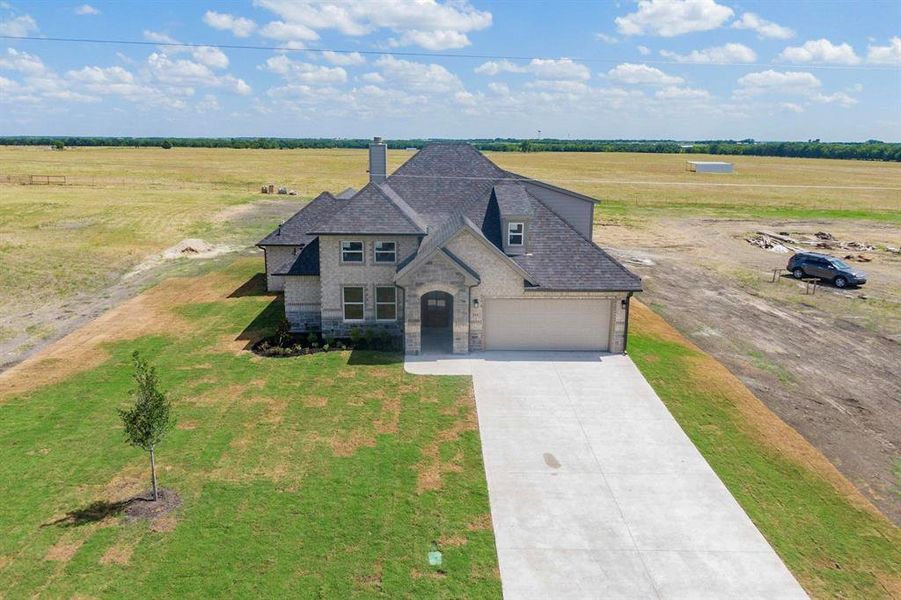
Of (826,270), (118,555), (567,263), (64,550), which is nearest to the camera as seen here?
(118,555)

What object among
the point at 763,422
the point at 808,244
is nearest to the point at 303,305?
the point at 763,422

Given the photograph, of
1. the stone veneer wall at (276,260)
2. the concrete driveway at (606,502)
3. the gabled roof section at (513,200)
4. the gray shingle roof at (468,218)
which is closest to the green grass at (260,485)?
the concrete driveway at (606,502)

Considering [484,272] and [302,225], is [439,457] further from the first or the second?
[302,225]

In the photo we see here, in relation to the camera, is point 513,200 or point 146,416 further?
point 513,200

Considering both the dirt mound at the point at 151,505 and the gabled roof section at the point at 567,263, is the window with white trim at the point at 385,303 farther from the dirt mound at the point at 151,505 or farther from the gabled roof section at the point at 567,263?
the dirt mound at the point at 151,505

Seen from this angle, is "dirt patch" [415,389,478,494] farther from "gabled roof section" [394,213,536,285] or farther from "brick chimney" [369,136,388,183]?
"brick chimney" [369,136,388,183]

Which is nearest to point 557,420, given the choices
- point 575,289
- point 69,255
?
point 575,289

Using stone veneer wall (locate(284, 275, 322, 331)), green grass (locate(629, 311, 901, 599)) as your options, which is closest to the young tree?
stone veneer wall (locate(284, 275, 322, 331))

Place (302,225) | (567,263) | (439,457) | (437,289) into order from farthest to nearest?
(302,225)
(567,263)
(437,289)
(439,457)
